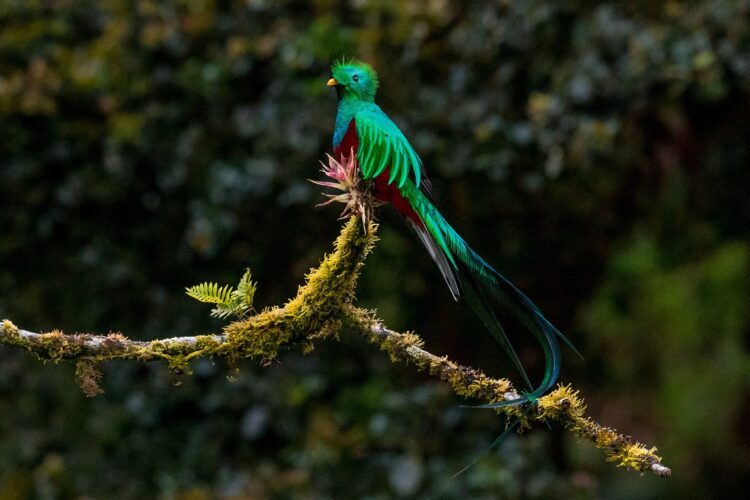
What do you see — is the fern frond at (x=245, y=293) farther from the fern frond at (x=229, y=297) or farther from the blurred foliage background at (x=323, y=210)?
the blurred foliage background at (x=323, y=210)

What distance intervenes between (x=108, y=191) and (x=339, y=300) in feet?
8.60

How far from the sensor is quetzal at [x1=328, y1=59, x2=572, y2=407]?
1981 millimetres

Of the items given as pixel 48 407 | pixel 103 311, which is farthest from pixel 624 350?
pixel 48 407

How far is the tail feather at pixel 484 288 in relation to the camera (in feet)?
6.27

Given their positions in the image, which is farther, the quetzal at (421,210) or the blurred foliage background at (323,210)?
the blurred foliage background at (323,210)

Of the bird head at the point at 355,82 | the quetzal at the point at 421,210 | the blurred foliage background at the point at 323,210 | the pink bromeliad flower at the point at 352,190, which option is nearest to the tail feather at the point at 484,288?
the quetzal at the point at 421,210

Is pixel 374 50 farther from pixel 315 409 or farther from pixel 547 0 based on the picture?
pixel 315 409

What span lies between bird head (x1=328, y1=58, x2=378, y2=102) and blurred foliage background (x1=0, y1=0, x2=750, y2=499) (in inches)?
52.2

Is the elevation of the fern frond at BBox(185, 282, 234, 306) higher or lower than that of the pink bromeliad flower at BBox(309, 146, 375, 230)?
lower

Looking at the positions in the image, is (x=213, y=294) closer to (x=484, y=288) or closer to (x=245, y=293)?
(x=245, y=293)

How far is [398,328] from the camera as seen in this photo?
423cm

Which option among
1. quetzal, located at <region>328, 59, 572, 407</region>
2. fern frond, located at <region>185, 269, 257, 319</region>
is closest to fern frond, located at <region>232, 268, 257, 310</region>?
fern frond, located at <region>185, 269, 257, 319</region>

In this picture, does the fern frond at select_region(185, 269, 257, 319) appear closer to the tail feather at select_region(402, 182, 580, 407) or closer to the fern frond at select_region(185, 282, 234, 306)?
the fern frond at select_region(185, 282, 234, 306)

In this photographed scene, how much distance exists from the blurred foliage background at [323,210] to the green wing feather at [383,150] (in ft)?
4.73
